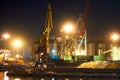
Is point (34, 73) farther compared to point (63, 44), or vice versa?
point (63, 44)

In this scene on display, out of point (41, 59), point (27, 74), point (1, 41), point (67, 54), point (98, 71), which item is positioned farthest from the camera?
point (1, 41)

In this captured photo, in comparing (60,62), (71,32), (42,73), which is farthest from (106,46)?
(42,73)

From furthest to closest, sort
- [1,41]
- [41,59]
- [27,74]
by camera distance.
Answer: [1,41] < [41,59] < [27,74]

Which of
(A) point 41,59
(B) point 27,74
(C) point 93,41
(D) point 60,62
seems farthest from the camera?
(C) point 93,41

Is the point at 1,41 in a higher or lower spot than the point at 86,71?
higher

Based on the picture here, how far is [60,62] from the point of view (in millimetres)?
71062

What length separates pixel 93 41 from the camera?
4409 inches

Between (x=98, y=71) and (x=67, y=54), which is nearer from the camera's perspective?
(x=98, y=71)

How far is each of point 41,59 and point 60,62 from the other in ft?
55.8

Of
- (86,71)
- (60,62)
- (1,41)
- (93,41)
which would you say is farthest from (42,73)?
(93,41)

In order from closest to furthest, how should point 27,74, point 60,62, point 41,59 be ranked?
point 27,74 → point 41,59 → point 60,62

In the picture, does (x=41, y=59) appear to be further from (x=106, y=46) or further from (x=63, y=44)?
(x=106, y=46)

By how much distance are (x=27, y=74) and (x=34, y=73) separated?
1309 millimetres

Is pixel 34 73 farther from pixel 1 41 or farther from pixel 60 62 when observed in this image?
pixel 1 41
